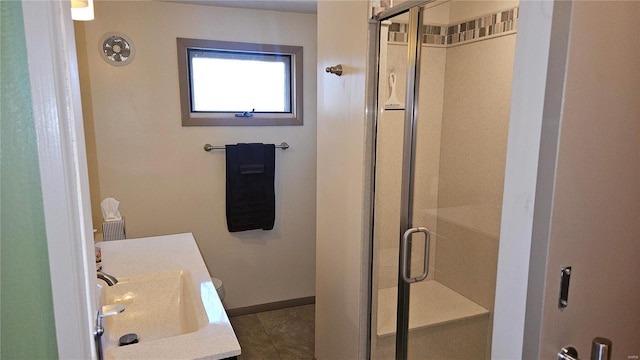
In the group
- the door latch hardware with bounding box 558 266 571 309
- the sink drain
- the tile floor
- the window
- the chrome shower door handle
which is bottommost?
the tile floor

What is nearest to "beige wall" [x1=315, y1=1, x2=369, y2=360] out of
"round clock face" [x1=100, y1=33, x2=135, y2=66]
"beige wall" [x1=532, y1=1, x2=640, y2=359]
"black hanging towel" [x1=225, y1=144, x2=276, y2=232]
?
"black hanging towel" [x1=225, y1=144, x2=276, y2=232]

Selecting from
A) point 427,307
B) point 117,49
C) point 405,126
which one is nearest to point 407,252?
point 427,307

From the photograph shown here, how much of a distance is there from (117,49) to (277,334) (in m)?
2.16

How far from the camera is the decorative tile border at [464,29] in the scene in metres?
1.86

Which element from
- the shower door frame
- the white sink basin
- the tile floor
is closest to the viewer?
the white sink basin

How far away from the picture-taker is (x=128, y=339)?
145cm

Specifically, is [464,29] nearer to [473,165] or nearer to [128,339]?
[473,165]

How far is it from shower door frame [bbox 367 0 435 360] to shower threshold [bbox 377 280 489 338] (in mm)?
39

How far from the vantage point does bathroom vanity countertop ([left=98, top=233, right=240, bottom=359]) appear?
46.9 inches

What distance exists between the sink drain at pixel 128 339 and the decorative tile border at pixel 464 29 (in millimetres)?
1537

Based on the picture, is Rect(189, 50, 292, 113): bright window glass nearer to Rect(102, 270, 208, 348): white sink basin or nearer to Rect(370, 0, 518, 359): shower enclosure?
Rect(370, 0, 518, 359): shower enclosure

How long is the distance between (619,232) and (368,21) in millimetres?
1251

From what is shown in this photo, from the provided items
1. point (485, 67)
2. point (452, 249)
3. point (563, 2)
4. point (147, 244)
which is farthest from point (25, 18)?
point (452, 249)

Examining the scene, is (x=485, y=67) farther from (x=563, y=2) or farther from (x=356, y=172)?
(x=563, y=2)
